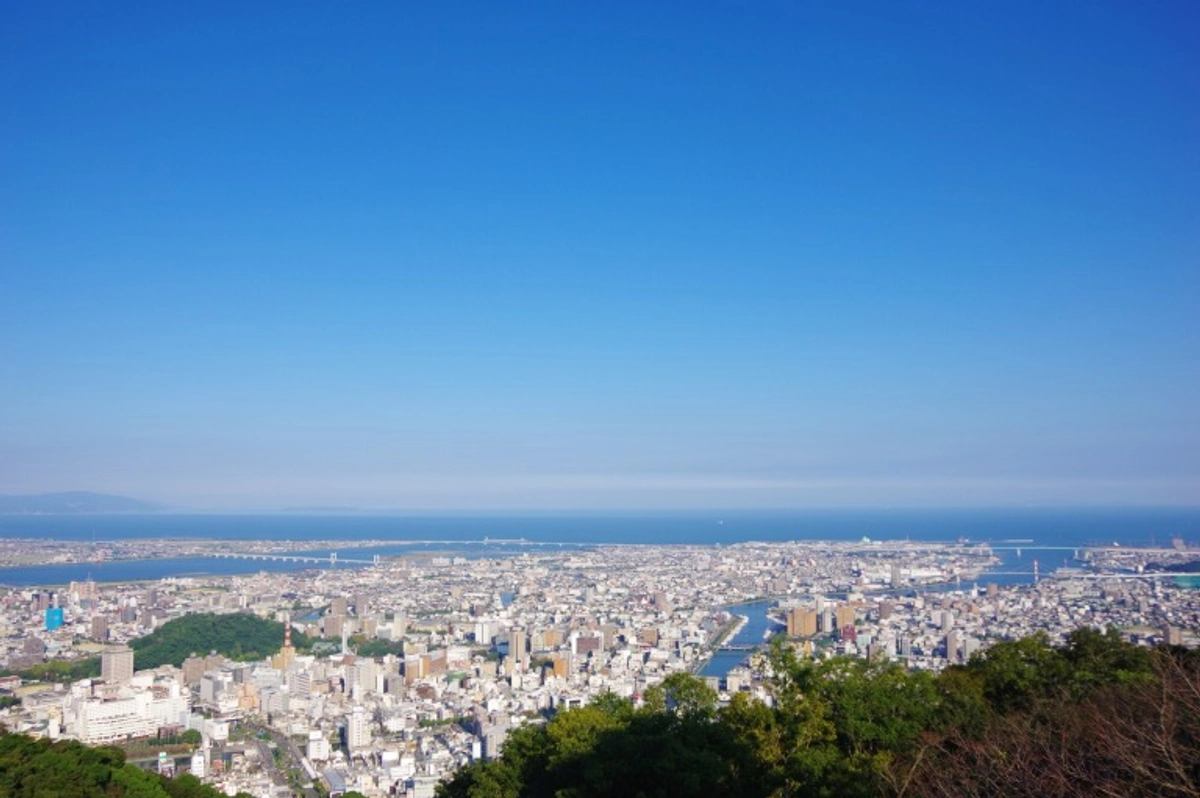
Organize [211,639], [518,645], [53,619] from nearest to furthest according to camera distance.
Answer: [518,645] < [211,639] < [53,619]

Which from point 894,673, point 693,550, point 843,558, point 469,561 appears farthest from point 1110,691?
point 693,550

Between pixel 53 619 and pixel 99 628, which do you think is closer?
pixel 99 628

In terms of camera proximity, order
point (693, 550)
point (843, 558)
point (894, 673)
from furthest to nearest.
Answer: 1. point (693, 550)
2. point (843, 558)
3. point (894, 673)

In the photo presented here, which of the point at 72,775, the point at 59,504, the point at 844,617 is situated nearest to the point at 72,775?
the point at 72,775

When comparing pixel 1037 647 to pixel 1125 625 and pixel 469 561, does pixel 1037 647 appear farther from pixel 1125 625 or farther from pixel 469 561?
pixel 469 561

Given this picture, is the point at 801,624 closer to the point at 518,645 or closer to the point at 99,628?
the point at 518,645
